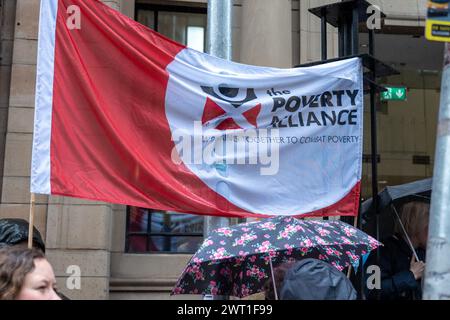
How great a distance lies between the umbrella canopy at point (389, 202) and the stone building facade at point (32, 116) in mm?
3413

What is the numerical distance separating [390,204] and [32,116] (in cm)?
519

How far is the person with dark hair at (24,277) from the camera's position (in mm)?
3205

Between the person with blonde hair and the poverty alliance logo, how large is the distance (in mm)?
1720

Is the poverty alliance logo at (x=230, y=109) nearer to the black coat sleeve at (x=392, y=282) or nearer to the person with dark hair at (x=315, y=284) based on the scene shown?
the black coat sleeve at (x=392, y=282)

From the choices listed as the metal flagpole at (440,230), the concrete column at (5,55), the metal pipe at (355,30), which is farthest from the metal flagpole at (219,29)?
the concrete column at (5,55)

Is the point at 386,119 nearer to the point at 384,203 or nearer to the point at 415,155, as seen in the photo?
the point at 415,155

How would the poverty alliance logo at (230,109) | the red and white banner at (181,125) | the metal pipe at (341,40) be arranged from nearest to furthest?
the red and white banner at (181,125) → the poverty alliance logo at (230,109) → the metal pipe at (341,40)

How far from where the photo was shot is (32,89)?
28.8 feet

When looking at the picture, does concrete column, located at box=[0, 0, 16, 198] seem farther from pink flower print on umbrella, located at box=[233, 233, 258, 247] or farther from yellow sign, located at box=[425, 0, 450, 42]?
yellow sign, located at box=[425, 0, 450, 42]

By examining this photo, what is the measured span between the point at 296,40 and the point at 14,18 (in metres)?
4.34

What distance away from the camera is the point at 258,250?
4598mm

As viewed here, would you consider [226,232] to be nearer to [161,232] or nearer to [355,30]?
[355,30]
